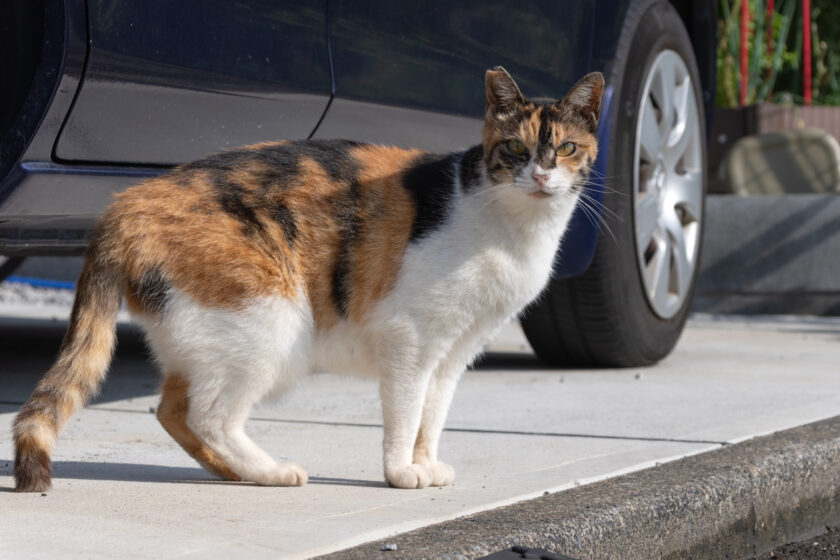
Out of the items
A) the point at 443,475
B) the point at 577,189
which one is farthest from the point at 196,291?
the point at 577,189

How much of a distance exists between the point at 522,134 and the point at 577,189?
0.72ft

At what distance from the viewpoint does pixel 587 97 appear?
9.33 ft

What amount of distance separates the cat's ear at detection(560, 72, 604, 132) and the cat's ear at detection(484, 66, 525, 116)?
11 cm

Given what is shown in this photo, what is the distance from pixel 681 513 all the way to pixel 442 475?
0.51 m

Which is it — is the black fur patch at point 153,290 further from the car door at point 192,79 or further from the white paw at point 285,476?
the car door at point 192,79

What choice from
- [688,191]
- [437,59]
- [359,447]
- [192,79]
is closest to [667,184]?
[688,191]

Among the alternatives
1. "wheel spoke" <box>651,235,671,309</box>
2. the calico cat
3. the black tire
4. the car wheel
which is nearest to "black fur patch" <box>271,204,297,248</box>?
the calico cat

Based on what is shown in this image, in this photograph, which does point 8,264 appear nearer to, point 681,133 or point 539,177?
point 681,133

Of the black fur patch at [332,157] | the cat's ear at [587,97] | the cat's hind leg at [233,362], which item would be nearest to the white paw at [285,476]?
the cat's hind leg at [233,362]

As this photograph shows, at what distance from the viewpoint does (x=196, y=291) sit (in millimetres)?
2451

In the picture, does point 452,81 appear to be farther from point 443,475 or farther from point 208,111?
point 443,475

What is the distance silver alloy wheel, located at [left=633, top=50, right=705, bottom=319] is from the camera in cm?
A: 443

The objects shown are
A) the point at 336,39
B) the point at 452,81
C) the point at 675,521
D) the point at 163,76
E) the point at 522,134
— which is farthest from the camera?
the point at 452,81

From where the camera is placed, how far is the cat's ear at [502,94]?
2797mm
